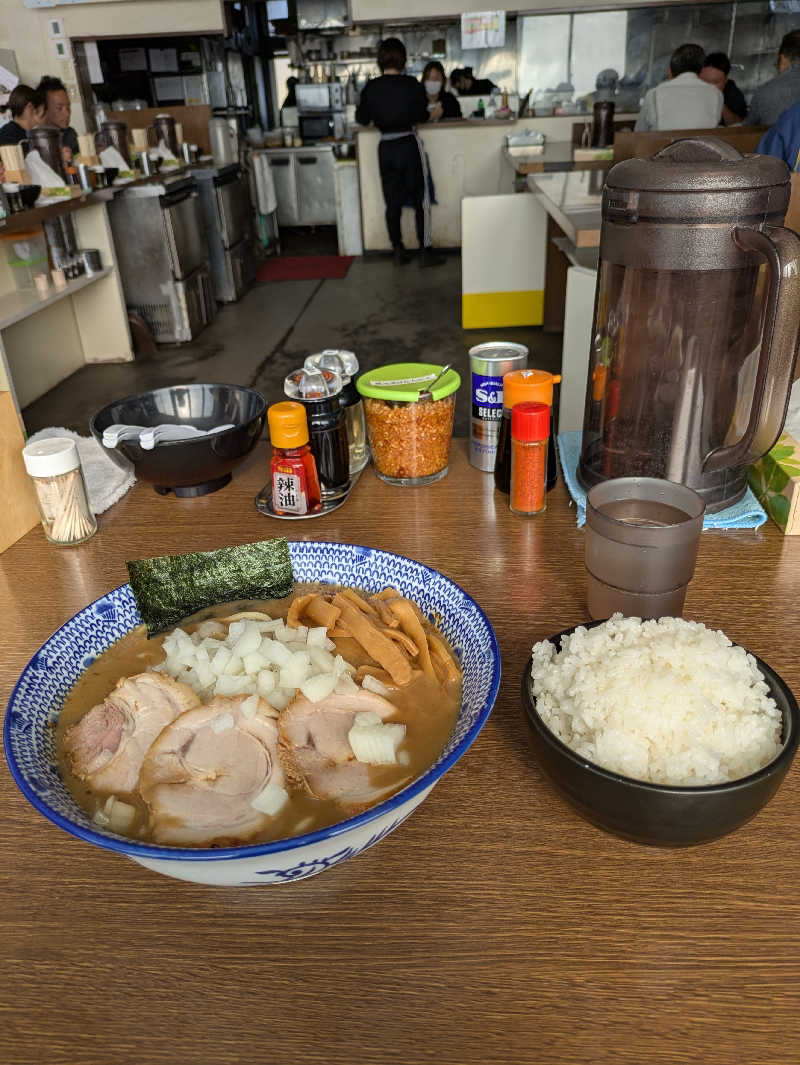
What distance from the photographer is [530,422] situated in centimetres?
106

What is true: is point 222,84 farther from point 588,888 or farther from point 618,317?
Answer: point 588,888

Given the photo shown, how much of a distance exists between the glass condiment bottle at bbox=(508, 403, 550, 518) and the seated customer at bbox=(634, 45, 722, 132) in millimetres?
4805

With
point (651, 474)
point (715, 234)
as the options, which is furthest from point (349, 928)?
point (715, 234)

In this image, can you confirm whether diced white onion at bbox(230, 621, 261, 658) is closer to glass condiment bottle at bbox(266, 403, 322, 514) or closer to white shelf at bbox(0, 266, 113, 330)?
glass condiment bottle at bbox(266, 403, 322, 514)

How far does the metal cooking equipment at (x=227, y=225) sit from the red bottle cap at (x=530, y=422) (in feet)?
17.4

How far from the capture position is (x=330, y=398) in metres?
1.11

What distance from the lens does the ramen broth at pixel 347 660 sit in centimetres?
61

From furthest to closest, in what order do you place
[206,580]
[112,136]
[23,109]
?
1. [112,136]
2. [23,109]
3. [206,580]

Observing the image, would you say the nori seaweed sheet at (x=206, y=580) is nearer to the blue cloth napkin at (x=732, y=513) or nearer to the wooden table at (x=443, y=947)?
the wooden table at (x=443, y=947)

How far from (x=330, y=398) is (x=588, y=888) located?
2.38 feet

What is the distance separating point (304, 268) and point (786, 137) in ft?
15.4

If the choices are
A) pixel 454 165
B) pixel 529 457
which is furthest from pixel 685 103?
pixel 529 457

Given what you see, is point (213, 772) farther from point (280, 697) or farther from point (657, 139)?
point (657, 139)

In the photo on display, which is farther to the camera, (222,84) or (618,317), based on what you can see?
(222,84)
